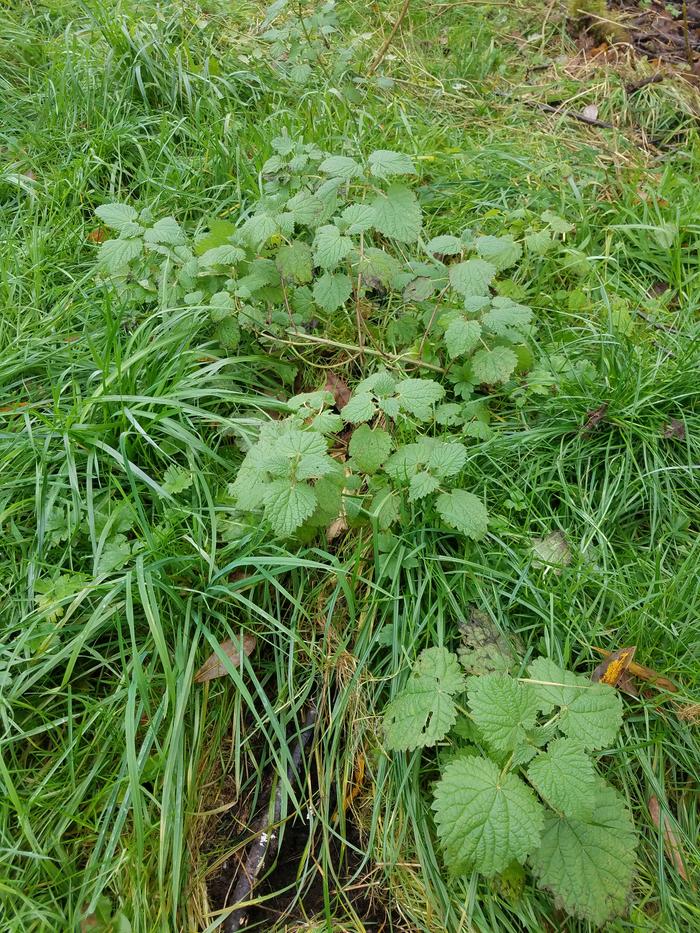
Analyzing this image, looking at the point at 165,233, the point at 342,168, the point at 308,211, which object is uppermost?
the point at 342,168

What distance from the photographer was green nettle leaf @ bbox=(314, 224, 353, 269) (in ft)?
6.39

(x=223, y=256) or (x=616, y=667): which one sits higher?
(x=223, y=256)

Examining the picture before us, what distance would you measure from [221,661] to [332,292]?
113 centimetres

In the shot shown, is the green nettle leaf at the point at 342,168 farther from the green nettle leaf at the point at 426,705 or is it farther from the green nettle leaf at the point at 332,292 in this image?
the green nettle leaf at the point at 426,705

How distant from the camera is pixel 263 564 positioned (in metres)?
1.84

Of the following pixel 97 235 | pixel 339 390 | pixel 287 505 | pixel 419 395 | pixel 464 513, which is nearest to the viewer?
pixel 287 505

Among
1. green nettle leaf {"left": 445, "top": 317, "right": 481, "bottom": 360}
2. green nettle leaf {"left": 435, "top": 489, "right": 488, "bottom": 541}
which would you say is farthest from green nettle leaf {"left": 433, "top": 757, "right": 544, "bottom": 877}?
green nettle leaf {"left": 445, "top": 317, "right": 481, "bottom": 360}

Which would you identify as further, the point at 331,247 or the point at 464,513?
the point at 331,247

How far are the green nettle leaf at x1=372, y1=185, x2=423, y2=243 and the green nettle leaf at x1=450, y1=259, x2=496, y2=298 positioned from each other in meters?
0.18

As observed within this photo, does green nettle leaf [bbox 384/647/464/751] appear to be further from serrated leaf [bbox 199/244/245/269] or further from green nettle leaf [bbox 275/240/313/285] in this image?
serrated leaf [bbox 199/244/245/269]

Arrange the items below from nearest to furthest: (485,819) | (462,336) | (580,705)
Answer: (485,819) < (580,705) < (462,336)

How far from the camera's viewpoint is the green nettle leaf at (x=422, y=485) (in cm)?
178

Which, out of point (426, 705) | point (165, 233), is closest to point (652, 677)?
point (426, 705)

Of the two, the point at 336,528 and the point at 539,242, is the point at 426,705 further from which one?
the point at 539,242
